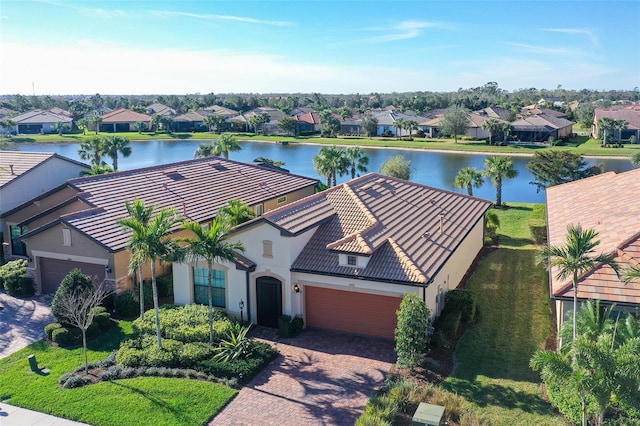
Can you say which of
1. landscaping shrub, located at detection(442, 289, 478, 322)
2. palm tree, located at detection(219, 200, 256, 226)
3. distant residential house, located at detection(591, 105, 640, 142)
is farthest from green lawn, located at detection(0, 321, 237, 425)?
distant residential house, located at detection(591, 105, 640, 142)

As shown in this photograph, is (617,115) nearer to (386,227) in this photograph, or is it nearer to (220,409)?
(386,227)

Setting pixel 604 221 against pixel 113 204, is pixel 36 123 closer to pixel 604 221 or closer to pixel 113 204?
pixel 113 204

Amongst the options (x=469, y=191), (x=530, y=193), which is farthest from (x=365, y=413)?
(x=530, y=193)

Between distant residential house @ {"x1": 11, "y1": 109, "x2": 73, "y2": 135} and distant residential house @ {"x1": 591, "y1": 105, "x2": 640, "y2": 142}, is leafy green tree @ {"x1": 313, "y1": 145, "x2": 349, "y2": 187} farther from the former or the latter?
distant residential house @ {"x1": 11, "y1": 109, "x2": 73, "y2": 135}

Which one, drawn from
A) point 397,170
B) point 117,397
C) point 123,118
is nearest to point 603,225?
point 117,397

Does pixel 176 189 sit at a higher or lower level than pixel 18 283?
higher

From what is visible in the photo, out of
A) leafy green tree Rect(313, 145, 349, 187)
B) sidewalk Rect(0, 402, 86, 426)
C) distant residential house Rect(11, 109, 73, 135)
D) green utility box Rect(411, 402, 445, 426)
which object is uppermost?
distant residential house Rect(11, 109, 73, 135)

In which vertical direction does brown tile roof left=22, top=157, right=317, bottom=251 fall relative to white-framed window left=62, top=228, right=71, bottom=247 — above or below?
above
